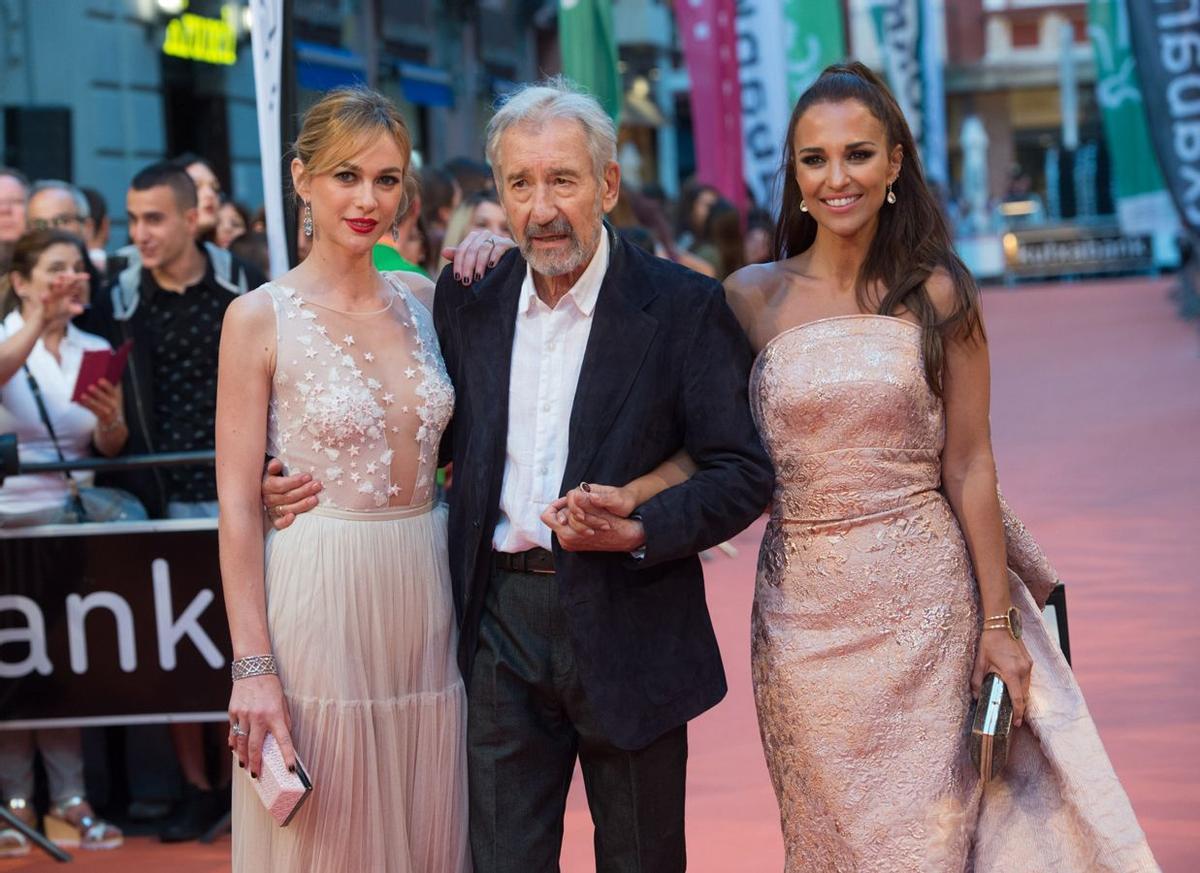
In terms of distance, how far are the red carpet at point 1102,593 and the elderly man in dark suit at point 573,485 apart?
6.26ft

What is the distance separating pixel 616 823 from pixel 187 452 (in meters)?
2.76

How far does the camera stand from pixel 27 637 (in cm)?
548

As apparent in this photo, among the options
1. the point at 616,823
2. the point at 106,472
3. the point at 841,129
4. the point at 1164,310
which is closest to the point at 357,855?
the point at 616,823

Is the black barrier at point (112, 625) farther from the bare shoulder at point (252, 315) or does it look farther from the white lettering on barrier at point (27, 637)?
the bare shoulder at point (252, 315)

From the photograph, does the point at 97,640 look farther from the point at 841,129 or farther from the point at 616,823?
the point at 841,129

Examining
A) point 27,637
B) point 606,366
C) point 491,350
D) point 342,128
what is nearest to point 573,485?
point 606,366

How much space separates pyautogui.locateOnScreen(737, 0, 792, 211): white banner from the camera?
15547mm

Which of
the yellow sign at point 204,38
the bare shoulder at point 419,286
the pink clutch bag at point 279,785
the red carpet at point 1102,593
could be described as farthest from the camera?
the yellow sign at point 204,38

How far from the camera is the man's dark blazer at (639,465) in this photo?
10.9ft

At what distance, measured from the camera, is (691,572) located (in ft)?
11.5

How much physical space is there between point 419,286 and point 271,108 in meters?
1.91

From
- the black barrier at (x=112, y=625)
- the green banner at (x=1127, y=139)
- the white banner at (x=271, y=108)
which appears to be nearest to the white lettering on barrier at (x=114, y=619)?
the black barrier at (x=112, y=625)

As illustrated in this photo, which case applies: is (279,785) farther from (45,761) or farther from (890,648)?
(45,761)

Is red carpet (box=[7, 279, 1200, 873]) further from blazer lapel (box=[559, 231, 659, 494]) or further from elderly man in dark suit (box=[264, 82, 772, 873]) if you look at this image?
blazer lapel (box=[559, 231, 659, 494])
